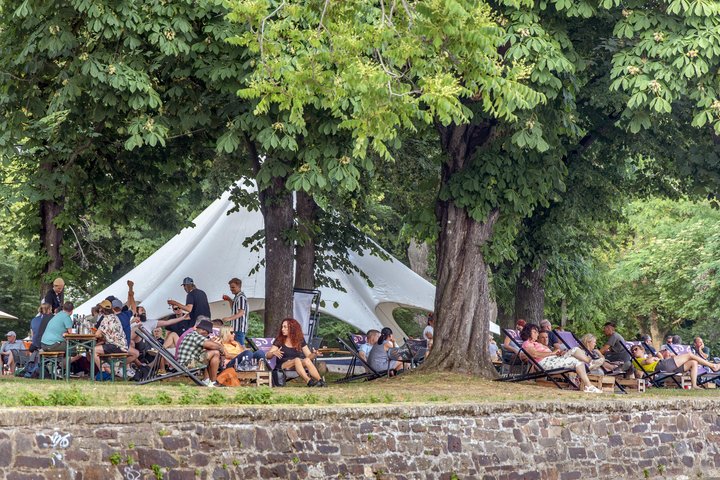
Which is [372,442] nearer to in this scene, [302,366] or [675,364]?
[302,366]

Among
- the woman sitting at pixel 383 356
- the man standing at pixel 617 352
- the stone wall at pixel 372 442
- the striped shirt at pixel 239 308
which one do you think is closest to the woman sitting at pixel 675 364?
the man standing at pixel 617 352

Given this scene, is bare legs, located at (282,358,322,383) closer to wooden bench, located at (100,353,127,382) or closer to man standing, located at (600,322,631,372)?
wooden bench, located at (100,353,127,382)

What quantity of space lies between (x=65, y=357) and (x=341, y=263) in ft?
31.2

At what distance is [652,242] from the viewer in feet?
139

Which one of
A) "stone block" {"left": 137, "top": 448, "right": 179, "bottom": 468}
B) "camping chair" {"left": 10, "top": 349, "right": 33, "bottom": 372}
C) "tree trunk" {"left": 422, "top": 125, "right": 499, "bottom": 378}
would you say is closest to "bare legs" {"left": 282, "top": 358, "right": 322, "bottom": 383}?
"tree trunk" {"left": 422, "top": 125, "right": 499, "bottom": 378}

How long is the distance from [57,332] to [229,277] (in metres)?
7.77

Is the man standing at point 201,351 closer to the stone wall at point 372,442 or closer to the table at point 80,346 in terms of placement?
the table at point 80,346

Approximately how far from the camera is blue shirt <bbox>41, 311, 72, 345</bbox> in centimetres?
1772

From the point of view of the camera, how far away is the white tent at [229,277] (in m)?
24.8

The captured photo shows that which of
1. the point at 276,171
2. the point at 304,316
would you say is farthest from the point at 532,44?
the point at 304,316

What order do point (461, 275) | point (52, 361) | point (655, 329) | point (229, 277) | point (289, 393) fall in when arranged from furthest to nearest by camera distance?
point (655, 329) → point (229, 277) → point (461, 275) → point (52, 361) → point (289, 393)

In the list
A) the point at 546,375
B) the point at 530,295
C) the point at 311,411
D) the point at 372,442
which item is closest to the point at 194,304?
the point at 546,375

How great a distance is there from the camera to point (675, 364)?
22.7 metres

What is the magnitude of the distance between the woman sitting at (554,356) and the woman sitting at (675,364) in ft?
7.54
